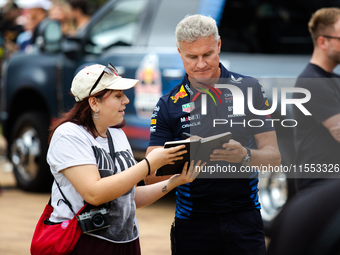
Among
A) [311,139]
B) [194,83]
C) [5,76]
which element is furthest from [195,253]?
[5,76]

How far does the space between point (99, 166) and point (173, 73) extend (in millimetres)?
3362

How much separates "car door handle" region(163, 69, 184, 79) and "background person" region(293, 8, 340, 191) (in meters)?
2.08

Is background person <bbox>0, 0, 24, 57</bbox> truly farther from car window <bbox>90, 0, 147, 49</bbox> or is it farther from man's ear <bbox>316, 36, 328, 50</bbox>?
man's ear <bbox>316, 36, 328, 50</bbox>

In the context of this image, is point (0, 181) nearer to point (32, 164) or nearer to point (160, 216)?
point (32, 164)

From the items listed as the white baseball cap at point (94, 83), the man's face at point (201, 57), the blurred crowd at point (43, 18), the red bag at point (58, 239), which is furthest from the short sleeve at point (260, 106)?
the blurred crowd at point (43, 18)

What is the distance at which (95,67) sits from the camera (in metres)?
2.83

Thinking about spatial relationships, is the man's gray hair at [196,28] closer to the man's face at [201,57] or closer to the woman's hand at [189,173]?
the man's face at [201,57]

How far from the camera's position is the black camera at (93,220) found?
2668 millimetres

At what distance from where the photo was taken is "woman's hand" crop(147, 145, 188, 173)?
258 centimetres

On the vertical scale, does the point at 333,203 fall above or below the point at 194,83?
above

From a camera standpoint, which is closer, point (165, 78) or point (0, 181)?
point (165, 78)

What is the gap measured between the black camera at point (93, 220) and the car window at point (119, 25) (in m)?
4.16

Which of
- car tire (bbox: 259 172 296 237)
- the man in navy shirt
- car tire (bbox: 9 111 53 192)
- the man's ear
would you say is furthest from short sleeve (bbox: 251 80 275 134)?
car tire (bbox: 9 111 53 192)

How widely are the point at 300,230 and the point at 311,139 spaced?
2.30 metres
